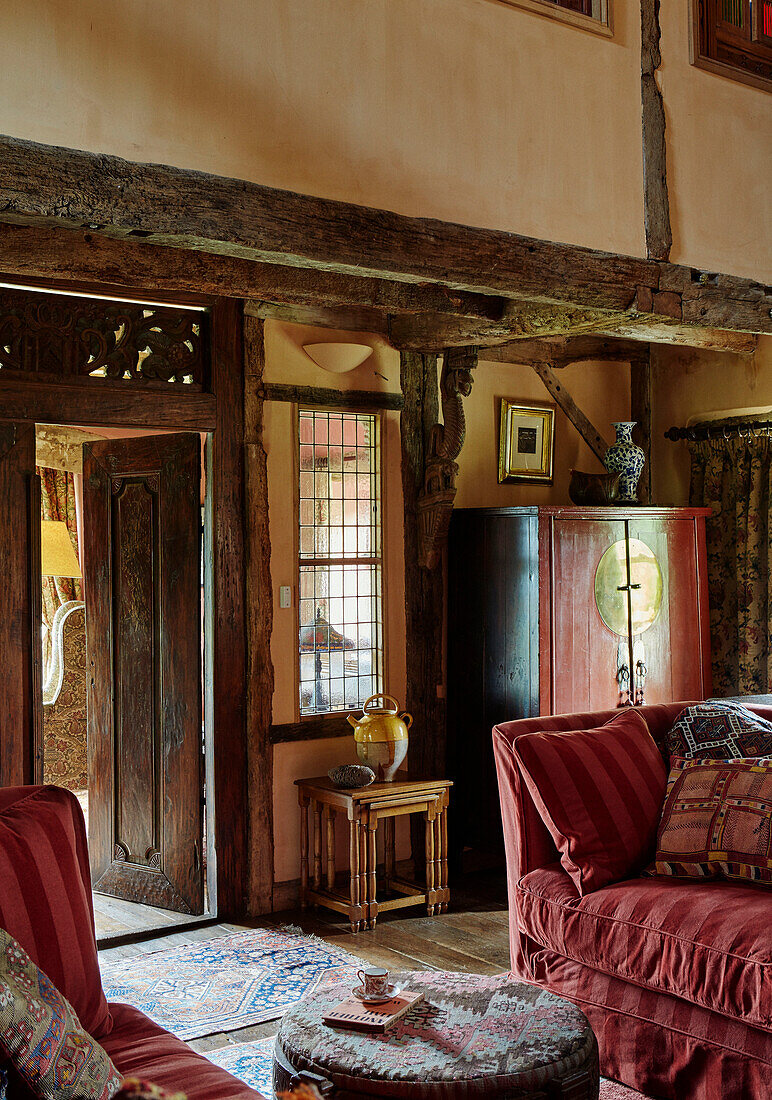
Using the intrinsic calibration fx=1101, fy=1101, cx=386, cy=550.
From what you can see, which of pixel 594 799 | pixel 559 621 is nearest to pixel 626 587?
pixel 559 621

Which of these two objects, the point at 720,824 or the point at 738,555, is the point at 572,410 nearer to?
the point at 738,555

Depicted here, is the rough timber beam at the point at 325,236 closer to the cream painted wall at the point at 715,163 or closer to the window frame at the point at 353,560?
the cream painted wall at the point at 715,163

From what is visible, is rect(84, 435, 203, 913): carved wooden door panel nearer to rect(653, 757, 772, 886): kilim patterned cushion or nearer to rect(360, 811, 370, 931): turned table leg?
rect(360, 811, 370, 931): turned table leg

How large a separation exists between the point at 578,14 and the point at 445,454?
80.0 inches

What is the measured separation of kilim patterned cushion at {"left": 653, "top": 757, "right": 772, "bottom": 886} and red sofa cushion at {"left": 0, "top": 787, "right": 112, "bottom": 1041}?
170 centimetres

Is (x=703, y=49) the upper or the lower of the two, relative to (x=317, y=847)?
upper

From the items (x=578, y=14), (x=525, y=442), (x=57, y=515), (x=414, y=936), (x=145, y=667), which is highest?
(x=578, y=14)

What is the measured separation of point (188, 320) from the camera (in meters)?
4.62

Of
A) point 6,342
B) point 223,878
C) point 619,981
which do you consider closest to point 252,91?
point 6,342

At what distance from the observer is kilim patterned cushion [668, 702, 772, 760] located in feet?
11.5

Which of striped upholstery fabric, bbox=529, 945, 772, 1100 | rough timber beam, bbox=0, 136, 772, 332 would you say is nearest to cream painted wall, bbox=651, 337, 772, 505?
rough timber beam, bbox=0, 136, 772, 332

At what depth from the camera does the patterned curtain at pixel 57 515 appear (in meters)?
7.11

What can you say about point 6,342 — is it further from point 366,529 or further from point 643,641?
point 643,641

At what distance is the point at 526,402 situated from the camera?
5766mm
